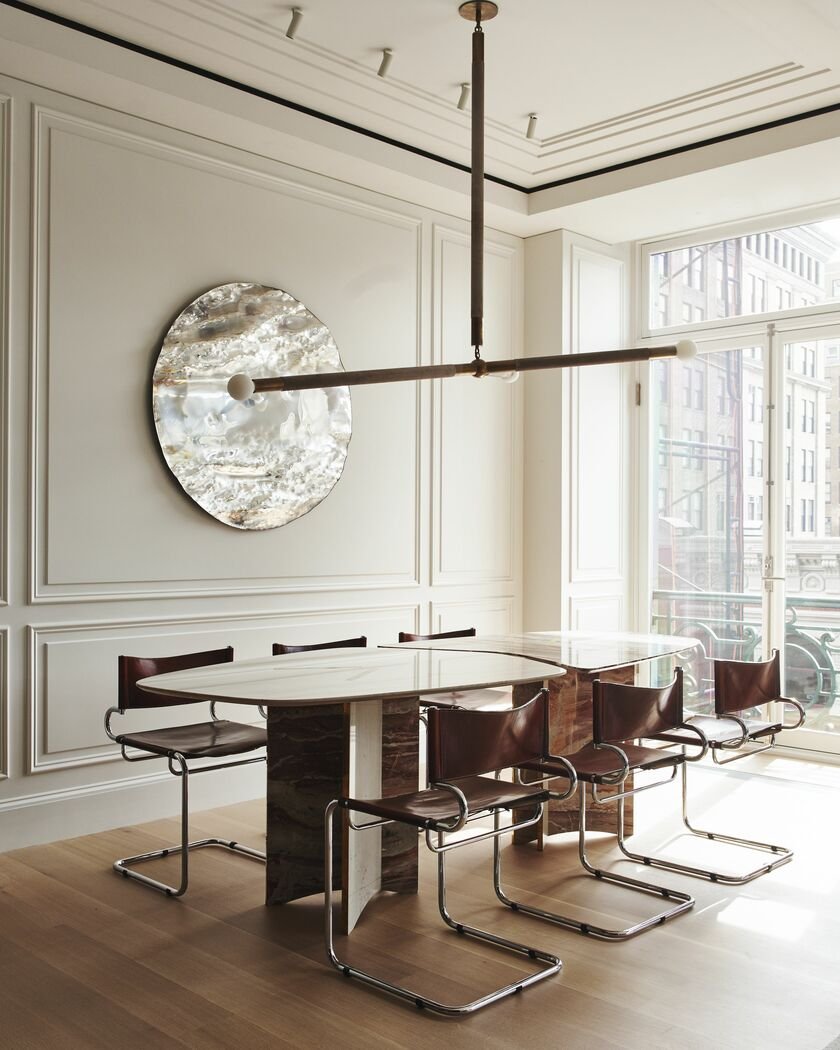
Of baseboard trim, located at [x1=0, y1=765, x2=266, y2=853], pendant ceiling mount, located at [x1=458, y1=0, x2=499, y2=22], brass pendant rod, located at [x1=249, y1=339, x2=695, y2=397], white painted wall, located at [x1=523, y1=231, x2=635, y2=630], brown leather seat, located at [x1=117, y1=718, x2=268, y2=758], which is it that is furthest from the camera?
white painted wall, located at [x1=523, y1=231, x2=635, y2=630]

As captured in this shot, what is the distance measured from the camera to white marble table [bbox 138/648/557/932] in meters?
3.39

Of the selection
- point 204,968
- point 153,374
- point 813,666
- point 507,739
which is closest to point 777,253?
point 813,666

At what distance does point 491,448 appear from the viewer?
6.53 metres

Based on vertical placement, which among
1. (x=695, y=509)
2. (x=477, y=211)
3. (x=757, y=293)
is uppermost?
(x=757, y=293)

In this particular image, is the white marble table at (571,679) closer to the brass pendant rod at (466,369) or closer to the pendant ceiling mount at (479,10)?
the brass pendant rod at (466,369)

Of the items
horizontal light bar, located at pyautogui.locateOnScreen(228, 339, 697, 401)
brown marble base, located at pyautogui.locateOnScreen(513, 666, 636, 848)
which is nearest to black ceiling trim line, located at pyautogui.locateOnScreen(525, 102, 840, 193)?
horizontal light bar, located at pyautogui.locateOnScreen(228, 339, 697, 401)

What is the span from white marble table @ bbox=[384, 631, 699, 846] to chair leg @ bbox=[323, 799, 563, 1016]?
0.98m

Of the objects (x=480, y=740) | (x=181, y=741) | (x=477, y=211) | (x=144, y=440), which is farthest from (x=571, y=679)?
(x=144, y=440)

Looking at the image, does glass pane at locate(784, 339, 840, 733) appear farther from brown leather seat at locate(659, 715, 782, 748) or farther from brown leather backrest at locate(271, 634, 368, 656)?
brown leather backrest at locate(271, 634, 368, 656)

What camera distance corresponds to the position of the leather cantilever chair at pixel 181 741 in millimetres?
3734

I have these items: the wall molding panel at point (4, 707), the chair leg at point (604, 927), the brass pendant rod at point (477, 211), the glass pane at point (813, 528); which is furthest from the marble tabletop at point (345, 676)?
the glass pane at point (813, 528)

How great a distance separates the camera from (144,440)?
4703mm

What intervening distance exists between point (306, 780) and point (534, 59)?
10.9 ft

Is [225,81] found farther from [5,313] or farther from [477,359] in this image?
[477,359]
